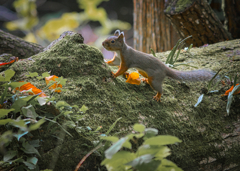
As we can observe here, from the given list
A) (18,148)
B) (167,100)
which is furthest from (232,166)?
(18,148)

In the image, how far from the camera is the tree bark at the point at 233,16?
470cm

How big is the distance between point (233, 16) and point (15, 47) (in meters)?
5.15

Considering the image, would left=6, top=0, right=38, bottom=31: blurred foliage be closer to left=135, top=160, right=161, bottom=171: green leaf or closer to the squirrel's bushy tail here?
the squirrel's bushy tail

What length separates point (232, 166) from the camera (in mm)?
1690

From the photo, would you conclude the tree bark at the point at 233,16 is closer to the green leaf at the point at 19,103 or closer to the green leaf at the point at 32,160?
the green leaf at the point at 19,103

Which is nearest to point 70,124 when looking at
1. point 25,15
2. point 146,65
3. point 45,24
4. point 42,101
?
point 42,101

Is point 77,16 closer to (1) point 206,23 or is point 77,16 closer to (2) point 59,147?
(1) point 206,23

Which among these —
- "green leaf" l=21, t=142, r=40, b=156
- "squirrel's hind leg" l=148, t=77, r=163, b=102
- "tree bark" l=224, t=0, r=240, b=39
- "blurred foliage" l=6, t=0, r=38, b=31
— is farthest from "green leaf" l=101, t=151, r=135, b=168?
"blurred foliage" l=6, t=0, r=38, b=31

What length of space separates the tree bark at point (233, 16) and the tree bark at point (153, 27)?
1.36 meters

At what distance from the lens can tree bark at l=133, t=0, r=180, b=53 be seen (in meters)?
5.09

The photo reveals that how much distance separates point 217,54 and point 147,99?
6.80 ft

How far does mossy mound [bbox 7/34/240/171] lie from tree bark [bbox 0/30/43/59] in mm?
1313

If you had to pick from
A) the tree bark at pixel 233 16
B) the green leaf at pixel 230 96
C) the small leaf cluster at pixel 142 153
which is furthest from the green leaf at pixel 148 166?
the tree bark at pixel 233 16

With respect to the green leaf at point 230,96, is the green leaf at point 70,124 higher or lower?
higher
